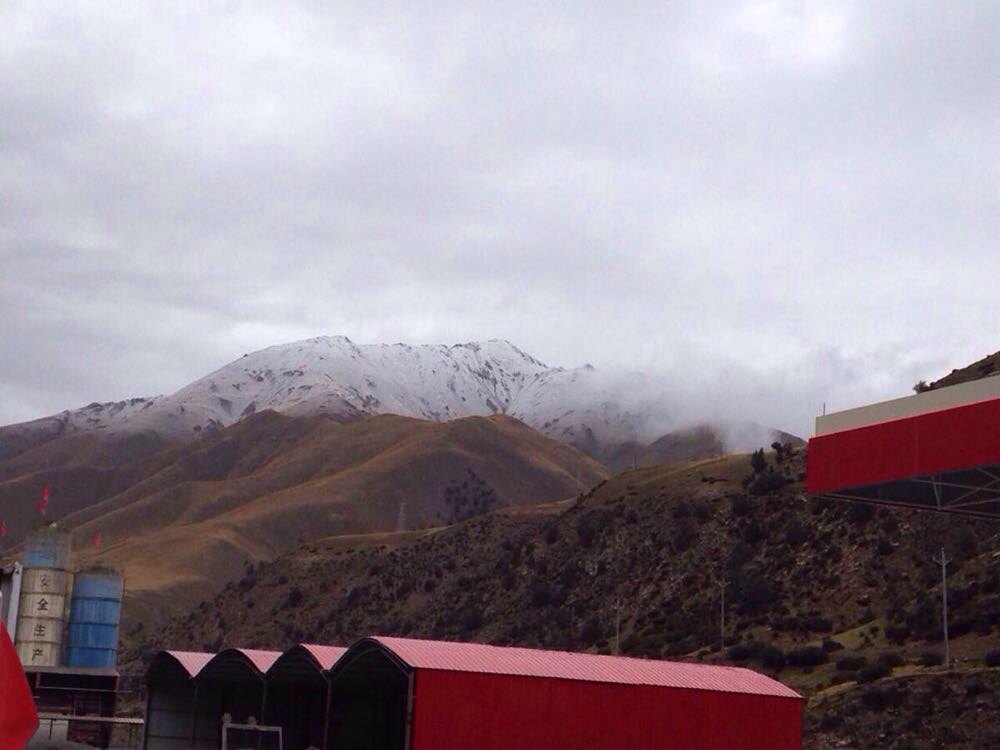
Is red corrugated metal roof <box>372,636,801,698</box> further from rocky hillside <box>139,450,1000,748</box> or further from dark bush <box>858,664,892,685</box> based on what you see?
dark bush <box>858,664,892,685</box>

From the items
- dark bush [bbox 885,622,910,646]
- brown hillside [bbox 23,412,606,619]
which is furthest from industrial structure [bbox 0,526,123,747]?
brown hillside [bbox 23,412,606,619]

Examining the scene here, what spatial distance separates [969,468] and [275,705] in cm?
2948

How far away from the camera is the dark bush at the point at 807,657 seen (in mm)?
59781

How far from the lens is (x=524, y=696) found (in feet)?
121

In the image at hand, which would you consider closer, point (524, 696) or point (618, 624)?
point (524, 696)

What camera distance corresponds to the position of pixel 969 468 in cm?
2914

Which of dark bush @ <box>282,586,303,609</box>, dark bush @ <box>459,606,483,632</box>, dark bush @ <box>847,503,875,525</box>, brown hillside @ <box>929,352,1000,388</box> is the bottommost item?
dark bush @ <box>459,606,483,632</box>

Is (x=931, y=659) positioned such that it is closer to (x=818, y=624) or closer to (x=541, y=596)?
(x=818, y=624)

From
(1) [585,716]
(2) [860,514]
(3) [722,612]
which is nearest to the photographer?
(1) [585,716]

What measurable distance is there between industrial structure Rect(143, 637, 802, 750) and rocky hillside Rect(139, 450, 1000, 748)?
820 cm

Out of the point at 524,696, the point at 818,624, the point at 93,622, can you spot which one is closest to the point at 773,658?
the point at 818,624

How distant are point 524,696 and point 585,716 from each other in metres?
A: 2.01

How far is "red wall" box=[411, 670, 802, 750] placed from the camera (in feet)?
117

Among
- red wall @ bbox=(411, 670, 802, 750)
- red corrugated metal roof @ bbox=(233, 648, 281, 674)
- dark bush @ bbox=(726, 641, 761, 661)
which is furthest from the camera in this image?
dark bush @ bbox=(726, 641, 761, 661)
